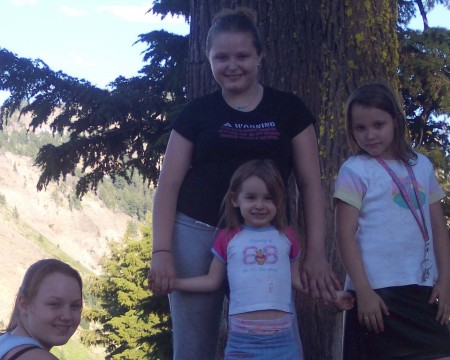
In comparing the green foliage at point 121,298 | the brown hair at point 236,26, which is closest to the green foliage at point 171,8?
the brown hair at point 236,26

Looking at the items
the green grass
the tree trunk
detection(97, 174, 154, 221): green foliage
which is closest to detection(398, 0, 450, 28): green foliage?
the tree trunk

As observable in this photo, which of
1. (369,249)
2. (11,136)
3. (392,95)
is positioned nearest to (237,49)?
(392,95)

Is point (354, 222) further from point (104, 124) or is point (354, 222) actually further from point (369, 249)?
point (104, 124)

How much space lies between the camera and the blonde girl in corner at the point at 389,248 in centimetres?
272

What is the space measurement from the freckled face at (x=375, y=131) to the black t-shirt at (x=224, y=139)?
21 cm

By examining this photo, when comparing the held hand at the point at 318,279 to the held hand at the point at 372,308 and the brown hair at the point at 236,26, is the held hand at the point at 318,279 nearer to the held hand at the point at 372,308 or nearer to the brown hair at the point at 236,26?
the held hand at the point at 372,308

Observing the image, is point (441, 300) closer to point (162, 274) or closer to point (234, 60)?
point (162, 274)

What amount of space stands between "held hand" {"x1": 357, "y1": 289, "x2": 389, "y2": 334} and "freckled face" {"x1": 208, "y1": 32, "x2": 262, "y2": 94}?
93 cm

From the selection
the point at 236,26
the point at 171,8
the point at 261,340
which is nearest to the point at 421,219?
the point at 261,340

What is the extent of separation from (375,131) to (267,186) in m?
0.49

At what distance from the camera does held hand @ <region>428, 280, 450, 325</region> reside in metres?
2.75

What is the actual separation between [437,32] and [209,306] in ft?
29.8

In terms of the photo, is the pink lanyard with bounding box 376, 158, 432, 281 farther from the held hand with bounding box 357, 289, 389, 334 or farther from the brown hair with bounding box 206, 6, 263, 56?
the brown hair with bounding box 206, 6, 263, 56

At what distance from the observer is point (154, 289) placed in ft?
9.17
